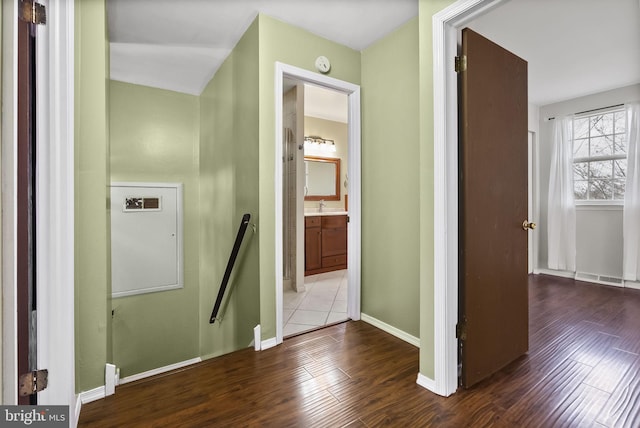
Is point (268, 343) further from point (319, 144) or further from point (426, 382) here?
point (319, 144)

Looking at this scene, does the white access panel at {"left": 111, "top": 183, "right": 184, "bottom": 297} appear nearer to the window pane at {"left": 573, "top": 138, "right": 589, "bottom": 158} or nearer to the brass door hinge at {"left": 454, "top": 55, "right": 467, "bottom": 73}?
the brass door hinge at {"left": 454, "top": 55, "right": 467, "bottom": 73}

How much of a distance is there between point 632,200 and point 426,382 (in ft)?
12.2

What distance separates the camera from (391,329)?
227 cm

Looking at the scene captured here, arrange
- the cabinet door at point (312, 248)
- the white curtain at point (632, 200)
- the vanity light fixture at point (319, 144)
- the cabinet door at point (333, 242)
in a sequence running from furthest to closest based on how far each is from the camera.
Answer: the vanity light fixture at point (319, 144)
the cabinet door at point (333, 242)
the cabinet door at point (312, 248)
the white curtain at point (632, 200)

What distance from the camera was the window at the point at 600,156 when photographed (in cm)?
360

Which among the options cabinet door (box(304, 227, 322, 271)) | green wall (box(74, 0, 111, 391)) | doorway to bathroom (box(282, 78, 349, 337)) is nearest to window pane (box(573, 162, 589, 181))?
doorway to bathroom (box(282, 78, 349, 337))

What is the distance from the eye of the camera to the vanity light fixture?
4.80m

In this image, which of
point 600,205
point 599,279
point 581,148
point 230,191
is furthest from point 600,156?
point 230,191

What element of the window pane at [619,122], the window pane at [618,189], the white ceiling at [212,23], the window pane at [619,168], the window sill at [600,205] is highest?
the white ceiling at [212,23]

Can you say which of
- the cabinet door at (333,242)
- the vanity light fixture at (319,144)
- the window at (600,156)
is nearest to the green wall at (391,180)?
the cabinet door at (333,242)

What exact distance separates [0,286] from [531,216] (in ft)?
17.5

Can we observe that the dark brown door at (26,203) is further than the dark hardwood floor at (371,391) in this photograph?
No

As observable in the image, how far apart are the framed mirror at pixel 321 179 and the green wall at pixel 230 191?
5.81ft

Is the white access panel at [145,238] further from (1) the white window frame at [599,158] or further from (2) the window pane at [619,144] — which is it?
(2) the window pane at [619,144]
